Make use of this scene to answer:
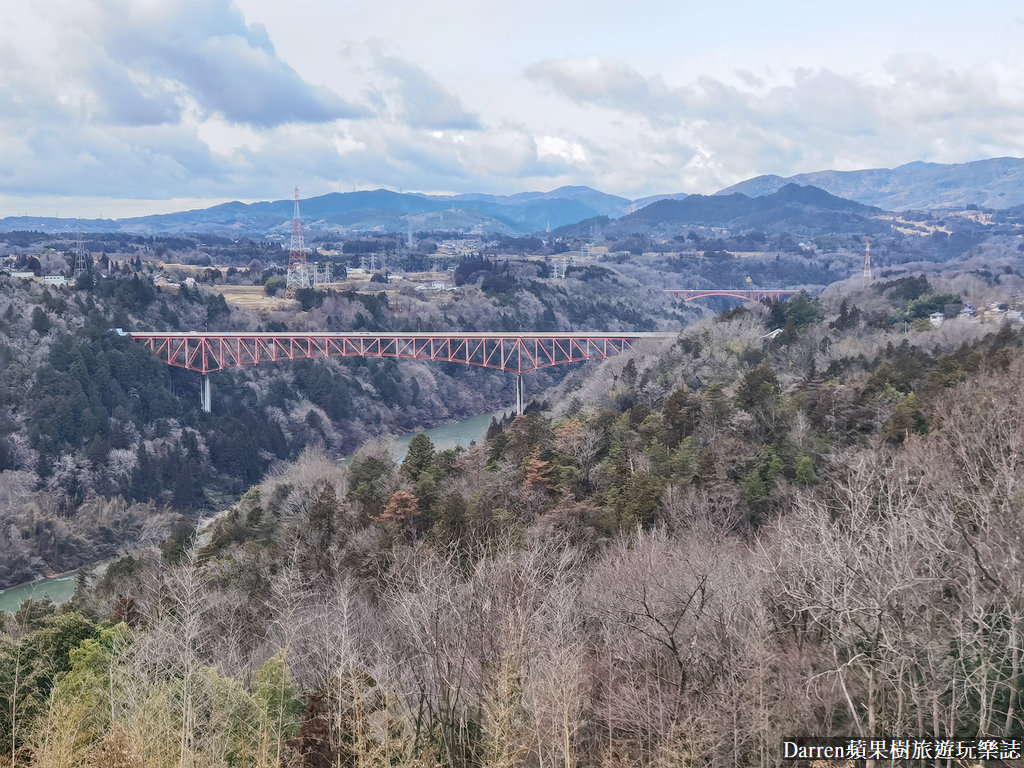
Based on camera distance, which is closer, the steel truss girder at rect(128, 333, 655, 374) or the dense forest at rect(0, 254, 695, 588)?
the dense forest at rect(0, 254, 695, 588)

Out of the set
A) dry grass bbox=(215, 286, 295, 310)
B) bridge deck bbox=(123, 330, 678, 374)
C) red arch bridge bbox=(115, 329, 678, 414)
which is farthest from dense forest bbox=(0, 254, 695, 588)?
dry grass bbox=(215, 286, 295, 310)

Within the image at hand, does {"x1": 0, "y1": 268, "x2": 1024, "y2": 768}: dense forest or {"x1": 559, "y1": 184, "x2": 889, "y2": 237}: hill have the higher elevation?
{"x1": 559, "y1": 184, "x2": 889, "y2": 237}: hill

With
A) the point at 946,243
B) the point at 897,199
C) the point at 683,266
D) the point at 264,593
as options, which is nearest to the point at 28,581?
the point at 264,593

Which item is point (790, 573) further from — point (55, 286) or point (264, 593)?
point (55, 286)

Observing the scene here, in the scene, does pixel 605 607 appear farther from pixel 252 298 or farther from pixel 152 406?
pixel 252 298

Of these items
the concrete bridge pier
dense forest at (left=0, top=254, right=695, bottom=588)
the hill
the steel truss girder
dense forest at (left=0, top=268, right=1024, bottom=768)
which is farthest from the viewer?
the hill

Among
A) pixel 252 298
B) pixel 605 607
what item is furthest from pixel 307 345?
pixel 605 607

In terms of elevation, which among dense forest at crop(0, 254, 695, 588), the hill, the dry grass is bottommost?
dense forest at crop(0, 254, 695, 588)

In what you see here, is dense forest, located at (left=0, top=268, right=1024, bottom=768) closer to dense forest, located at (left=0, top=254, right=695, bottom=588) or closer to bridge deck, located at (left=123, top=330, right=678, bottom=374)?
dense forest, located at (left=0, top=254, right=695, bottom=588)

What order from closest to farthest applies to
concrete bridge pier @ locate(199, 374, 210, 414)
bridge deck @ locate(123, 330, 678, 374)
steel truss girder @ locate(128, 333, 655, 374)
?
bridge deck @ locate(123, 330, 678, 374) → steel truss girder @ locate(128, 333, 655, 374) → concrete bridge pier @ locate(199, 374, 210, 414)
